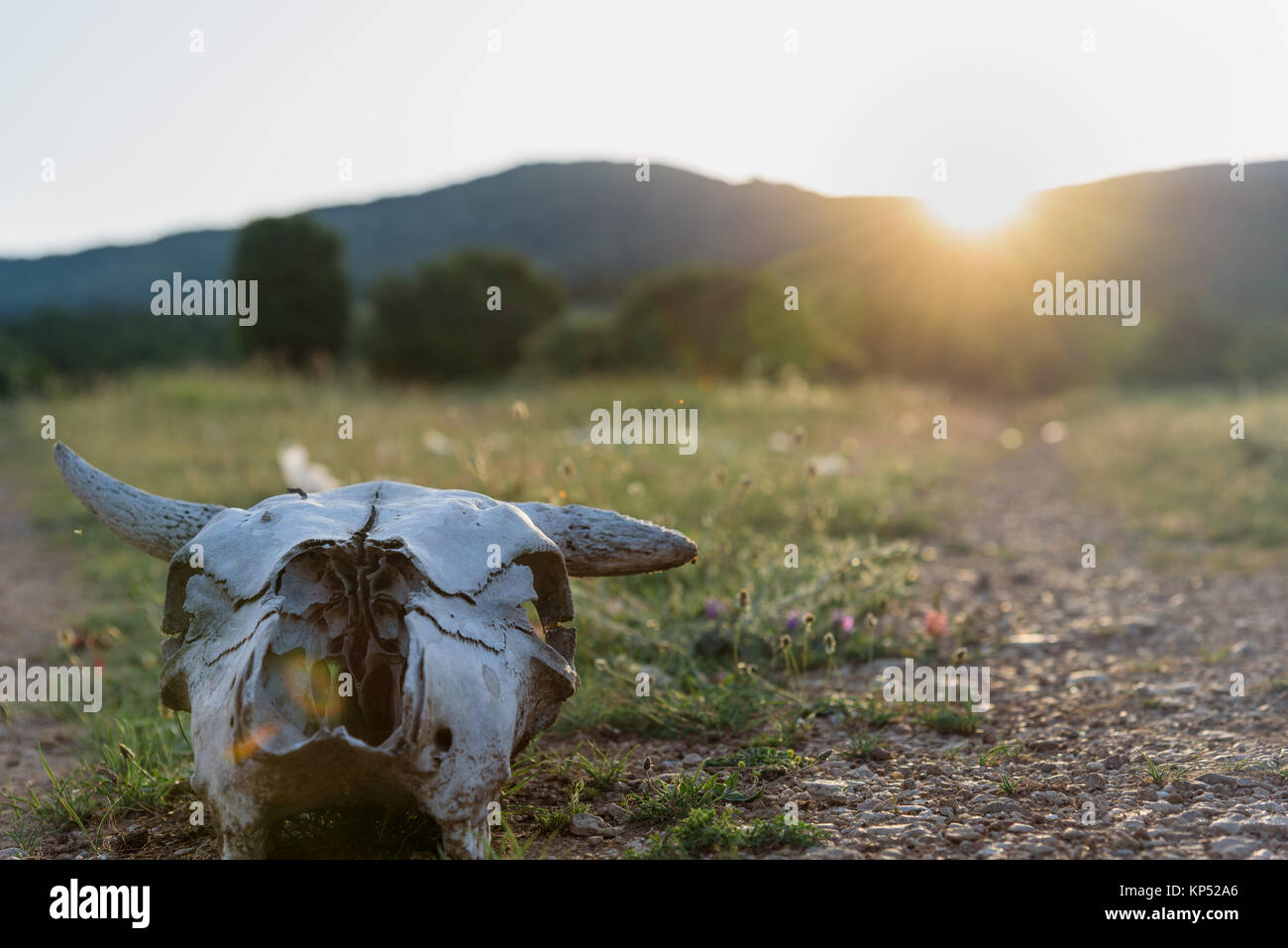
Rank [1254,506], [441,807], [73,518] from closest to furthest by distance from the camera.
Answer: [441,807] → [1254,506] → [73,518]

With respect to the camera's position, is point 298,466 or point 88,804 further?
point 298,466

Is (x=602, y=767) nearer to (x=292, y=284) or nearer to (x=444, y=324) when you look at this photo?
(x=292, y=284)

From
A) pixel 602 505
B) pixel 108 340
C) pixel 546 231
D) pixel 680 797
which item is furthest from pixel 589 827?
pixel 546 231

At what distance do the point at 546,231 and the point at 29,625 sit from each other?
212ft

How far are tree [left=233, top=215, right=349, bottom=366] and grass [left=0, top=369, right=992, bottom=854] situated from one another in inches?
620

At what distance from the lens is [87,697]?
14.8ft

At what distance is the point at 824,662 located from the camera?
4.40 metres

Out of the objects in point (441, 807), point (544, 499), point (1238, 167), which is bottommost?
point (441, 807)

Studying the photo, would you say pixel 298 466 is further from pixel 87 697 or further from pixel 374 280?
pixel 374 280

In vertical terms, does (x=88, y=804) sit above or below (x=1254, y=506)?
below

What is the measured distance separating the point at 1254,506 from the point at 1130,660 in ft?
15.2

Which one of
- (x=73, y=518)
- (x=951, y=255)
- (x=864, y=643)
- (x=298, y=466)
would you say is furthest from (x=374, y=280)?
(x=864, y=643)

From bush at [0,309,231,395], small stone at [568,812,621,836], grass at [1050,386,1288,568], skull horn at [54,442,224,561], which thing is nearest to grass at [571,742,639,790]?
small stone at [568,812,621,836]
